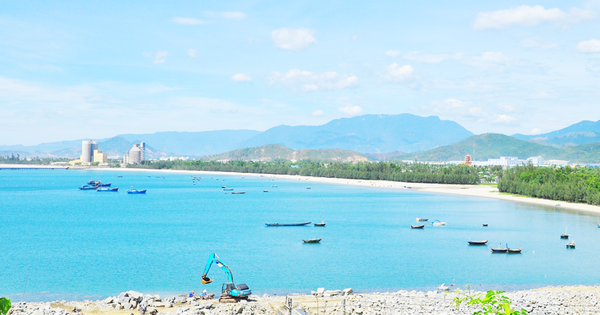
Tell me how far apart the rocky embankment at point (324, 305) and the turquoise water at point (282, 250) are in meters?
3.76

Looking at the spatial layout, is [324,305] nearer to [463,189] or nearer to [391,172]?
[463,189]

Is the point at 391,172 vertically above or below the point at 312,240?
above

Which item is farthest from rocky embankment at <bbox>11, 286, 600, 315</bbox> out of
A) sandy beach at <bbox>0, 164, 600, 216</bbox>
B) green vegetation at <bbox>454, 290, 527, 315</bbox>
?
sandy beach at <bbox>0, 164, 600, 216</bbox>

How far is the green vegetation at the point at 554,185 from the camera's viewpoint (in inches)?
2473

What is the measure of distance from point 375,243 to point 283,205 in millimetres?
31353

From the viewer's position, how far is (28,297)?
840 inches

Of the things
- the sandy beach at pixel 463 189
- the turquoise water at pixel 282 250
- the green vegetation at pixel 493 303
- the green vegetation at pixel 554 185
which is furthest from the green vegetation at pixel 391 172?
the green vegetation at pixel 493 303

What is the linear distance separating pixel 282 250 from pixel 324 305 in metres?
15.8

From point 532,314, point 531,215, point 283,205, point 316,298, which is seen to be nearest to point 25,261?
point 316,298

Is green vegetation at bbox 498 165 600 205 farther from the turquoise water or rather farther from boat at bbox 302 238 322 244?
boat at bbox 302 238 322 244

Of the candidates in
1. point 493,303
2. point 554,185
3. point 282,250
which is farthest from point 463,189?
point 493,303

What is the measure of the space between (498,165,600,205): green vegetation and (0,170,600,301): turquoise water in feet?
27.6

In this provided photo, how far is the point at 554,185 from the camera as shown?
227ft

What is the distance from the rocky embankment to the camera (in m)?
16.2
